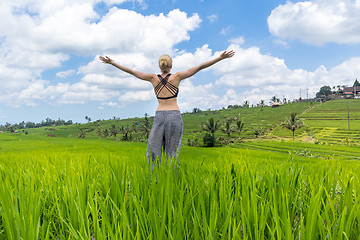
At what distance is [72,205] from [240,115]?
476ft

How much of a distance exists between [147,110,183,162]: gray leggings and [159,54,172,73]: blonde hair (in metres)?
0.78

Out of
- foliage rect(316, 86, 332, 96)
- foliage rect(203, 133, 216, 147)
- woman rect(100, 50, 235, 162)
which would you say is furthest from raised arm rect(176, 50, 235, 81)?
foliage rect(316, 86, 332, 96)

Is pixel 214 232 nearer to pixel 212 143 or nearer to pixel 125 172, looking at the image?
pixel 125 172

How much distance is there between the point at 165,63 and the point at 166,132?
1.20 meters

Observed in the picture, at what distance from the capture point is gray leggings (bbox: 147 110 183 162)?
354 centimetres

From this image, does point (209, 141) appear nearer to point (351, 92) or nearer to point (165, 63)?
point (165, 63)

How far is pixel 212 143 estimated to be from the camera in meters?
66.9

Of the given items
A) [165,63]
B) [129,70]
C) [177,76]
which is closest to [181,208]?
[177,76]

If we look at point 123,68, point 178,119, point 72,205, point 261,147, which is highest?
point 123,68

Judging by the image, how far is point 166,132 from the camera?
3.59m

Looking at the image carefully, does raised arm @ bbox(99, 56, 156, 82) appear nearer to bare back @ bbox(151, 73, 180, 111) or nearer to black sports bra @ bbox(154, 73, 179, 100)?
black sports bra @ bbox(154, 73, 179, 100)

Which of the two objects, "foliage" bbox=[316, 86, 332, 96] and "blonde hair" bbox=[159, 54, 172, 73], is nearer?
"blonde hair" bbox=[159, 54, 172, 73]

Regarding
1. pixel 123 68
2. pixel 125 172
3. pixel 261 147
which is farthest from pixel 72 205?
pixel 261 147

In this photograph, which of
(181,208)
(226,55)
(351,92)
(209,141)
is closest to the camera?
(181,208)
